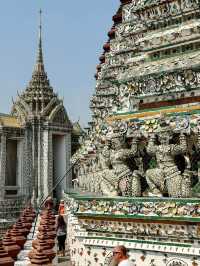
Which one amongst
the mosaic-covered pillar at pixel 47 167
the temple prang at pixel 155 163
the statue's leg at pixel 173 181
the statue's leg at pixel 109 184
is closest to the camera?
the temple prang at pixel 155 163

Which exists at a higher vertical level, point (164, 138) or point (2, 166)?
point (2, 166)

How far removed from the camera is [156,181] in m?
6.43

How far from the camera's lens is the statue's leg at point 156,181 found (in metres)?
6.38

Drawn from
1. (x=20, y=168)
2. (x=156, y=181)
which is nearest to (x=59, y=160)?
(x=20, y=168)

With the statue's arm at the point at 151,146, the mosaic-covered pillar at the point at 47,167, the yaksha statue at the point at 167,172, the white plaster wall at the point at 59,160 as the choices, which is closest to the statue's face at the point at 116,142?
the statue's arm at the point at 151,146

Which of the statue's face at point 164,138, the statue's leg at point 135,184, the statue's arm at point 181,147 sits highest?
the statue's face at point 164,138

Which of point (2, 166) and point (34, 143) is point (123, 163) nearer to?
point (2, 166)

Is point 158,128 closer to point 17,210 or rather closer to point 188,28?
point 188,28

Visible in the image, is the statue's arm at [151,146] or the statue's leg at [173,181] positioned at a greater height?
the statue's arm at [151,146]

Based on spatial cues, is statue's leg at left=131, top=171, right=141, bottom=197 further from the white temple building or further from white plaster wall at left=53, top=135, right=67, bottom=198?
white plaster wall at left=53, top=135, right=67, bottom=198

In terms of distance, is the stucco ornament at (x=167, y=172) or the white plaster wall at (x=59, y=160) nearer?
the stucco ornament at (x=167, y=172)

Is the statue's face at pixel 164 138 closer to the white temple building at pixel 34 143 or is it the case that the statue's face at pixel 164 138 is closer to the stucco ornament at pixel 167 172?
the stucco ornament at pixel 167 172

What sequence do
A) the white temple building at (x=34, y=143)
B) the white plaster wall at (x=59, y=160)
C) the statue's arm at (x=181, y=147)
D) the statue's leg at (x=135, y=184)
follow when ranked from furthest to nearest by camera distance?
the white plaster wall at (x=59, y=160) < the white temple building at (x=34, y=143) < the statue's leg at (x=135, y=184) < the statue's arm at (x=181, y=147)

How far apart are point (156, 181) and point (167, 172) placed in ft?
0.82
